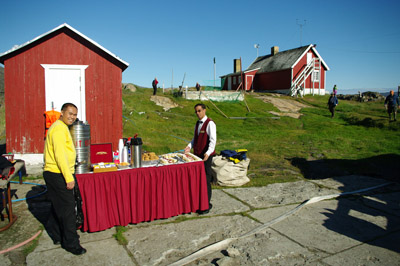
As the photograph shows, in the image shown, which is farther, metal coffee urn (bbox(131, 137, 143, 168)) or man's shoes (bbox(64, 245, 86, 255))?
metal coffee urn (bbox(131, 137, 143, 168))

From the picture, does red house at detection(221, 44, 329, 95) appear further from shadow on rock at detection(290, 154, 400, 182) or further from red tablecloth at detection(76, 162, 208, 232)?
red tablecloth at detection(76, 162, 208, 232)

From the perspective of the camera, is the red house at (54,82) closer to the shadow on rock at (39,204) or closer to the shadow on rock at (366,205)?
the shadow on rock at (39,204)

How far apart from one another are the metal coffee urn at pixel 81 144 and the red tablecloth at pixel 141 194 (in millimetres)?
211

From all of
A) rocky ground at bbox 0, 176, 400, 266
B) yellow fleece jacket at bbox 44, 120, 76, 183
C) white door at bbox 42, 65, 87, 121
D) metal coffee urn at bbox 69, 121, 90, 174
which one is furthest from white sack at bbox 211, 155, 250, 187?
white door at bbox 42, 65, 87, 121

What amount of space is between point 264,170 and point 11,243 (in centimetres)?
666

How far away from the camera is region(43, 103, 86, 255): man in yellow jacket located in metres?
3.71

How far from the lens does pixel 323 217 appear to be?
5.18 meters

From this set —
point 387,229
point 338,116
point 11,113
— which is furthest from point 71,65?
point 338,116

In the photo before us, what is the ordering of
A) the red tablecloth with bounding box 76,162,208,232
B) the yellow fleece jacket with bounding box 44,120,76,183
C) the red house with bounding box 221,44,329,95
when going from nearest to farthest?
the yellow fleece jacket with bounding box 44,120,76,183
the red tablecloth with bounding box 76,162,208,232
the red house with bounding box 221,44,329,95

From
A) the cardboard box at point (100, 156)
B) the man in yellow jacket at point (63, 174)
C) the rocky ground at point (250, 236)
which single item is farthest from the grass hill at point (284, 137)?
the man in yellow jacket at point (63, 174)

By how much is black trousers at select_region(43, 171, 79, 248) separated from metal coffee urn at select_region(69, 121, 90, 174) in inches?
25.1

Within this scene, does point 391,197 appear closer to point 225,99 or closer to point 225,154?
point 225,154

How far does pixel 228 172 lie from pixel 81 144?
12.2 feet

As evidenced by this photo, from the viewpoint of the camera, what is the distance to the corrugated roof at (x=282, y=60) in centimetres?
3622
